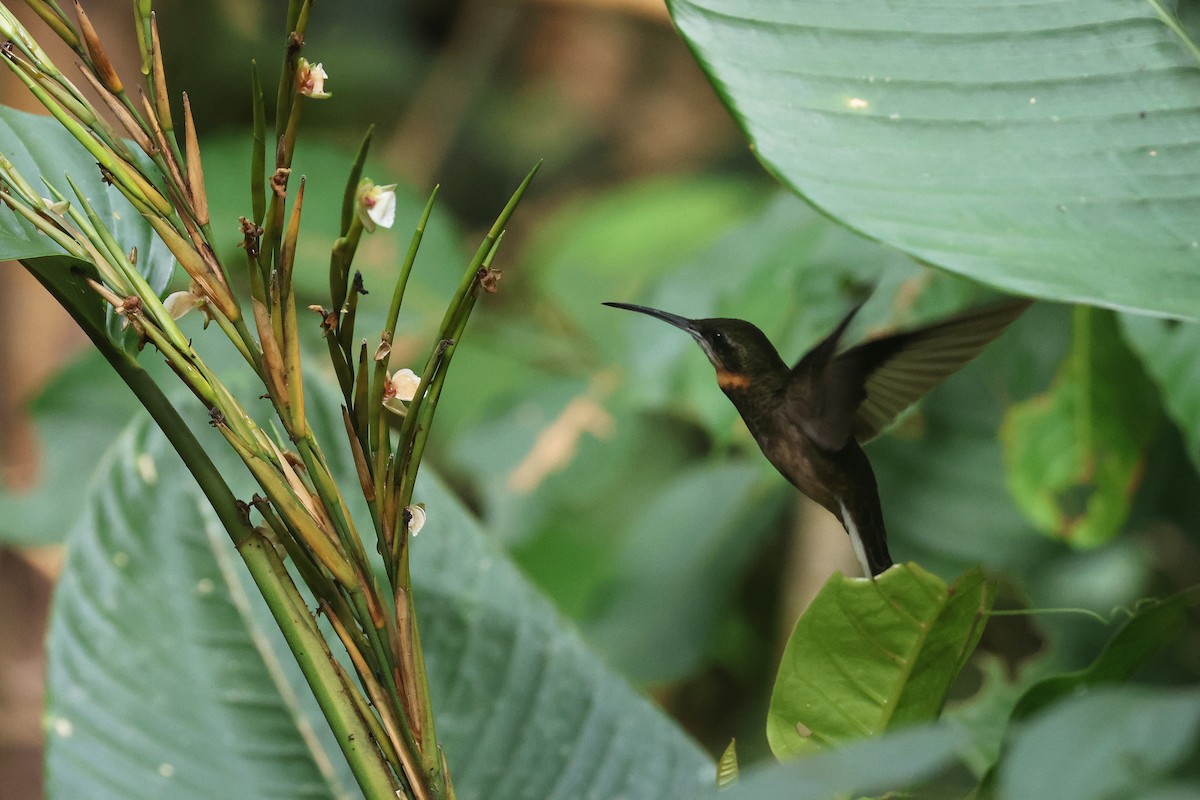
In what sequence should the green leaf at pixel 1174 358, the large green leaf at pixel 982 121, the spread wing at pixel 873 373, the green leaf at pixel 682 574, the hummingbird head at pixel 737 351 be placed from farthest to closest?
1. the green leaf at pixel 682 574
2. the green leaf at pixel 1174 358
3. the hummingbird head at pixel 737 351
4. the spread wing at pixel 873 373
5. the large green leaf at pixel 982 121

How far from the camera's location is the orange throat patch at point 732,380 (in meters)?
0.91

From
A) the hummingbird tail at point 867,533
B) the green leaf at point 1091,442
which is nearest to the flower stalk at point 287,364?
the hummingbird tail at point 867,533

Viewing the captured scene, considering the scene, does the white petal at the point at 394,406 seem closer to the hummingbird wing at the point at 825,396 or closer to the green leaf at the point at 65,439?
the hummingbird wing at the point at 825,396

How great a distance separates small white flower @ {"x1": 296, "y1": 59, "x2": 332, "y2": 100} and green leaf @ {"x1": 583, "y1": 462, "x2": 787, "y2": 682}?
1393 millimetres

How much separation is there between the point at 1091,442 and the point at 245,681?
107 centimetres

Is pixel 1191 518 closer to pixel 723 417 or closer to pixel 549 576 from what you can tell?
pixel 723 417

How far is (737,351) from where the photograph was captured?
2.96ft

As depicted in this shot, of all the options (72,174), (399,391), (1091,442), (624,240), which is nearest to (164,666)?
(72,174)

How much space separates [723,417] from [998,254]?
0.83 meters

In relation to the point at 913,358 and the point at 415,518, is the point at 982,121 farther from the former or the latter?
the point at 415,518


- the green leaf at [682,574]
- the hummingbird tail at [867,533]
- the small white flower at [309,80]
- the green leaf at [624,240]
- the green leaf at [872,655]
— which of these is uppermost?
the small white flower at [309,80]

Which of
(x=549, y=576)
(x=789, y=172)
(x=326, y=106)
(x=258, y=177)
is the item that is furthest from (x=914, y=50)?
(x=326, y=106)

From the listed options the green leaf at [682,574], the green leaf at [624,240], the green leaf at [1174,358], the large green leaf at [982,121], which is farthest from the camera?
the green leaf at [624,240]

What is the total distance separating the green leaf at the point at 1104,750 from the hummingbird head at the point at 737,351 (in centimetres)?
54
